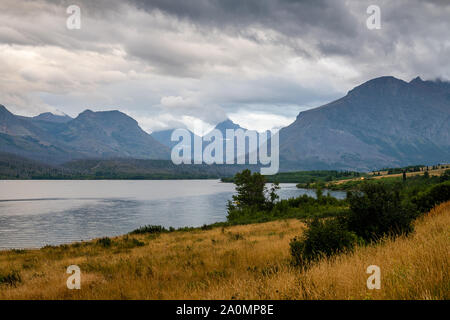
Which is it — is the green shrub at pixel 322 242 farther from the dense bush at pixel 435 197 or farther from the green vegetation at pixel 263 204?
the green vegetation at pixel 263 204

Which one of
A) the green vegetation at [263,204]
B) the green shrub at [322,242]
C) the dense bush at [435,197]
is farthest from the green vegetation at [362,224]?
the green vegetation at [263,204]

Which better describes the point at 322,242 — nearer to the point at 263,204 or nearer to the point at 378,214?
the point at 378,214

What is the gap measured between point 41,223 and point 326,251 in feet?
239

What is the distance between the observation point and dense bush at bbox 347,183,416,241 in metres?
14.1

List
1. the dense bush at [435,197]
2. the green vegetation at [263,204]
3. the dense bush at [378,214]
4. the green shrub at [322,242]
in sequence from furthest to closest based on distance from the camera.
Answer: the green vegetation at [263,204], the dense bush at [435,197], the dense bush at [378,214], the green shrub at [322,242]

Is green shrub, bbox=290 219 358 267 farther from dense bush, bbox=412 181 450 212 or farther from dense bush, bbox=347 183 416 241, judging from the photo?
dense bush, bbox=412 181 450 212

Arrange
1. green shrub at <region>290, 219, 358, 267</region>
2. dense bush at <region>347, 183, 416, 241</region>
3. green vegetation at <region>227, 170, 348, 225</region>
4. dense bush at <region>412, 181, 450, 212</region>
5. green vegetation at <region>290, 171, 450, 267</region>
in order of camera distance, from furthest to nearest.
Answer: green vegetation at <region>227, 170, 348, 225</region>
dense bush at <region>412, 181, 450, 212</region>
dense bush at <region>347, 183, 416, 241</region>
green vegetation at <region>290, 171, 450, 267</region>
green shrub at <region>290, 219, 358, 267</region>

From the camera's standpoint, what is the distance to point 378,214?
575 inches

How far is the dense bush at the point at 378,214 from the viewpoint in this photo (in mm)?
14094

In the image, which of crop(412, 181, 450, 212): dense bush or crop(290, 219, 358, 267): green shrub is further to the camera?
crop(412, 181, 450, 212): dense bush

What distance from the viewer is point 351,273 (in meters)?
7.18

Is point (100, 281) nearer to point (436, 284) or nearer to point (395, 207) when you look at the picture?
point (436, 284)

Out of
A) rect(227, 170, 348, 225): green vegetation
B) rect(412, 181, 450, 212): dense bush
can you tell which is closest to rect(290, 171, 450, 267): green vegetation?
rect(412, 181, 450, 212): dense bush
